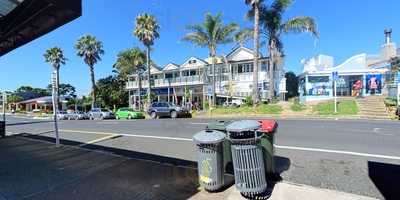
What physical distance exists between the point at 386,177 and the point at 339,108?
70.3 ft

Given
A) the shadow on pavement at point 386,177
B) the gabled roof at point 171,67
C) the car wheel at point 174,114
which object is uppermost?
the gabled roof at point 171,67

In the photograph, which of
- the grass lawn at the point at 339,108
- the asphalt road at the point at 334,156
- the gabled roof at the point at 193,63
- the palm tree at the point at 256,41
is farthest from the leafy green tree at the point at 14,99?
the asphalt road at the point at 334,156

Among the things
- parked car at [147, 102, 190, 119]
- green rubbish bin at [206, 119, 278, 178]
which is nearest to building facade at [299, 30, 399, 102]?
parked car at [147, 102, 190, 119]

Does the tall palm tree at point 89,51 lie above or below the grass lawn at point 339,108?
above

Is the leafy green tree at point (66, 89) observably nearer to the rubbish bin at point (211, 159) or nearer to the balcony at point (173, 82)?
the balcony at point (173, 82)

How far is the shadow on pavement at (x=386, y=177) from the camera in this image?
5.20 metres

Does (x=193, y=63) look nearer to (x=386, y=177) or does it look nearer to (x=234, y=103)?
(x=234, y=103)

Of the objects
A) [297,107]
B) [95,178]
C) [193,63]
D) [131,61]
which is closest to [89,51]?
[131,61]

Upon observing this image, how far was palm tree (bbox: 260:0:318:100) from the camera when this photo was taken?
105 feet

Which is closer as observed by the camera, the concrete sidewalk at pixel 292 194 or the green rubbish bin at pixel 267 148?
the concrete sidewalk at pixel 292 194

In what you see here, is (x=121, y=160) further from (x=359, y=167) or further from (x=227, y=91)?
(x=227, y=91)

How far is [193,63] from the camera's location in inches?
1994

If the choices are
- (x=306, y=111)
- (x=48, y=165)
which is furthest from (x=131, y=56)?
(x=48, y=165)

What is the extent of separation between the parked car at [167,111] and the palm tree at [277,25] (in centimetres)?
885
